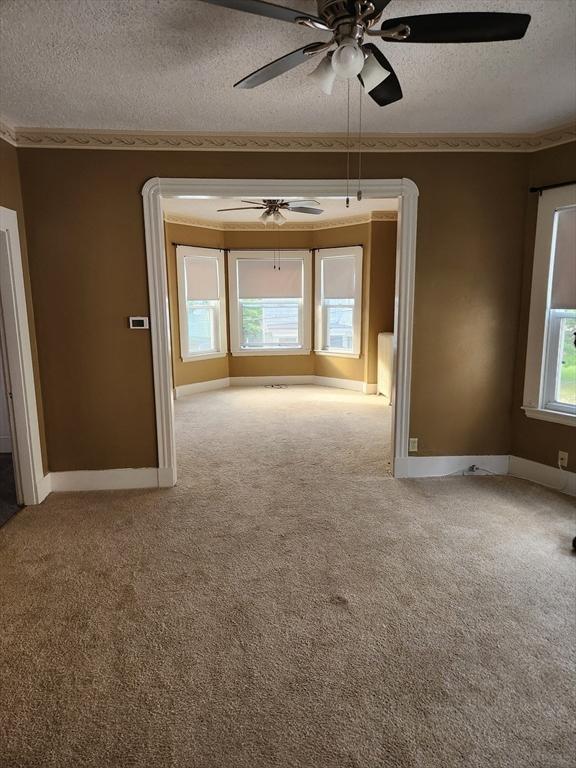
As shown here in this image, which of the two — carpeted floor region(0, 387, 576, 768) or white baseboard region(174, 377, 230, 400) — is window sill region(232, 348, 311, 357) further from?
carpeted floor region(0, 387, 576, 768)

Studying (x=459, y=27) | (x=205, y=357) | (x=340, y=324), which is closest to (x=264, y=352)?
(x=205, y=357)

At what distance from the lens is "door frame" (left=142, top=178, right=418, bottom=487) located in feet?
11.4

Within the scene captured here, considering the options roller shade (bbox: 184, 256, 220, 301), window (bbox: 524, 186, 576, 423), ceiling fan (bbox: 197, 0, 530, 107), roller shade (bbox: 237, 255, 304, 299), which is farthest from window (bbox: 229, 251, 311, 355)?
ceiling fan (bbox: 197, 0, 530, 107)

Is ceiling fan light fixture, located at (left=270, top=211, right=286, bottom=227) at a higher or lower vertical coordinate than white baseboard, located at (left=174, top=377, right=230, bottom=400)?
higher

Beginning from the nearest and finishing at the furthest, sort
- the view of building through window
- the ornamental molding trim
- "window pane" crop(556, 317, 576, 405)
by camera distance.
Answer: the ornamental molding trim
"window pane" crop(556, 317, 576, 405)
the view of building through window

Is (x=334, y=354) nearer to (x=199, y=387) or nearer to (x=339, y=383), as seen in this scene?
(x=339, y=383)

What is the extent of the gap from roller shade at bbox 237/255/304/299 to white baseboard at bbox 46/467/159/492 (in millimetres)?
4448

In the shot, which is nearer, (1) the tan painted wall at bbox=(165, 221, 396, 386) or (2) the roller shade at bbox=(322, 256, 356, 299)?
(1) the tan painted wall at bbox=(165, 221, 396, 386)

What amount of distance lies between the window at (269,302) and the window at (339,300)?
222mm

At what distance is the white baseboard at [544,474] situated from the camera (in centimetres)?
353

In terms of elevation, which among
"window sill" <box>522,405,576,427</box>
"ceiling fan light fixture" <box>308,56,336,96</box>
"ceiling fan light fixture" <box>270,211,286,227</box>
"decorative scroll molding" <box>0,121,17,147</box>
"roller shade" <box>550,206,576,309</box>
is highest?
"decorative scroll molding" <box>0,121,17,147</box>

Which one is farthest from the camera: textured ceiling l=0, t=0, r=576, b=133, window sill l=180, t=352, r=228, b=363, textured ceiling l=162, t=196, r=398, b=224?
window sill l=180, t=352, r=228, b=363

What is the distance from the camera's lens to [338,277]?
24.2ft

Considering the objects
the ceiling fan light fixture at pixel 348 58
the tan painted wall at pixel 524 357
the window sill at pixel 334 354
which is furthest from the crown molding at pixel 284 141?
the window sill at pixel 334 354
